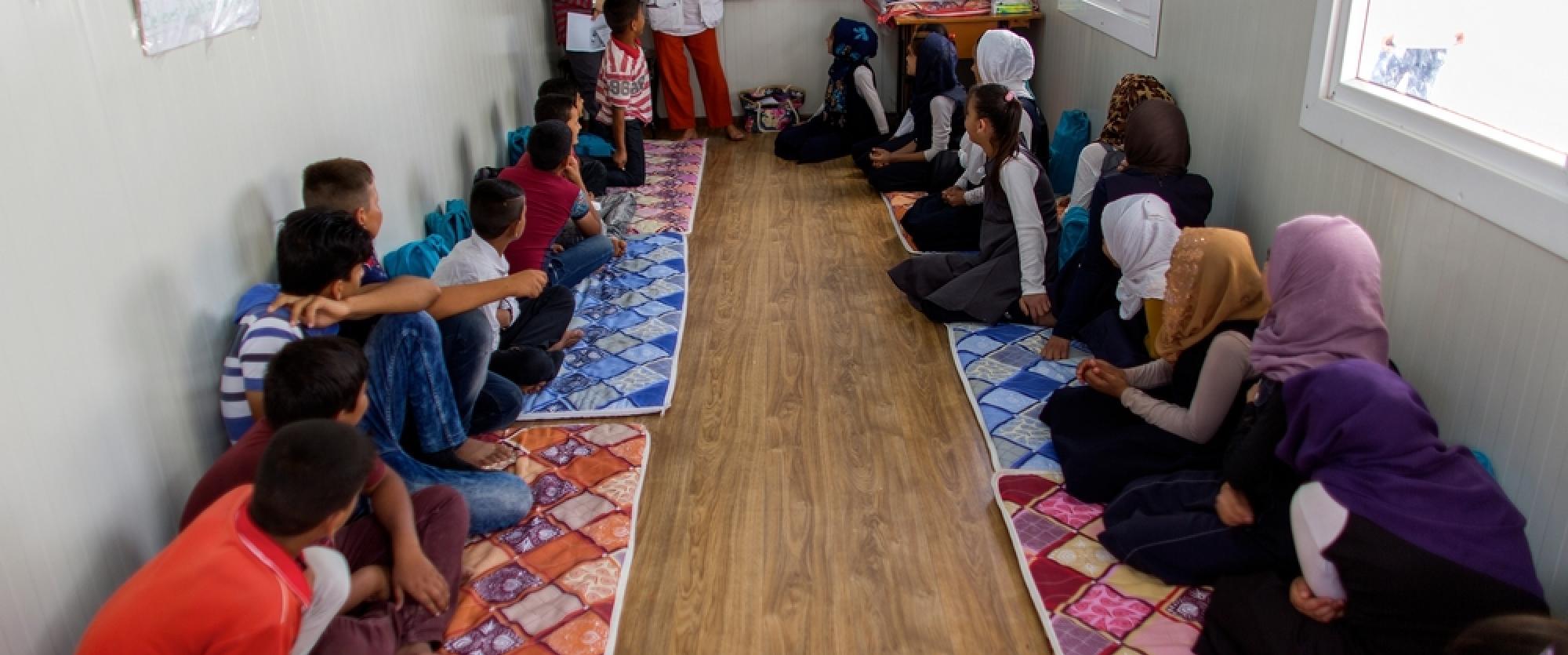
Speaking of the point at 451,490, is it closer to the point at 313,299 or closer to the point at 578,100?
the point at 313,299

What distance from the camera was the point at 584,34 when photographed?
18.3 feet

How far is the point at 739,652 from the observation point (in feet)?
6.94

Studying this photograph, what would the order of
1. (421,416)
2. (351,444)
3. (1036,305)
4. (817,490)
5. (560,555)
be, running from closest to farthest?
(351,444) < (560,555) < (421,416) < (817,490) < (1036,305)

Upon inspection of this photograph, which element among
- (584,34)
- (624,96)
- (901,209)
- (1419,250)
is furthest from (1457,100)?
(584,34)

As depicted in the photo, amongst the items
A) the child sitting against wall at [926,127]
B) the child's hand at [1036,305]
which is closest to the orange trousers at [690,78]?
the child sitting against wall at [926,127]

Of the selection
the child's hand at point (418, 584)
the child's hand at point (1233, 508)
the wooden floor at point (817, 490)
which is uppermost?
the child's hand at point (1233, 508)

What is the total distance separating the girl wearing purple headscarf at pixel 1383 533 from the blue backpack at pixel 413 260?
250 centimetres

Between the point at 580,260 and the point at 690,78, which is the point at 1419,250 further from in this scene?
the point at 690,78

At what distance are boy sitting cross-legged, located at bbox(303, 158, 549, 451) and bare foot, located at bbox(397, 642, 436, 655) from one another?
2.39ft

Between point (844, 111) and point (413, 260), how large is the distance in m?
3.14

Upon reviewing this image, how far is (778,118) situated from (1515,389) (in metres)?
5.03

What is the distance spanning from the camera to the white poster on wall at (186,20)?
213 cm

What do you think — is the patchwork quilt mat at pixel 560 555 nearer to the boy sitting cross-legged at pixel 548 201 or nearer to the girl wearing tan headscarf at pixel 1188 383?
the boy sitting cross-legged at pixel 548 201

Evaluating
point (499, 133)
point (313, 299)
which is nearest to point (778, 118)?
point (499, 133)
